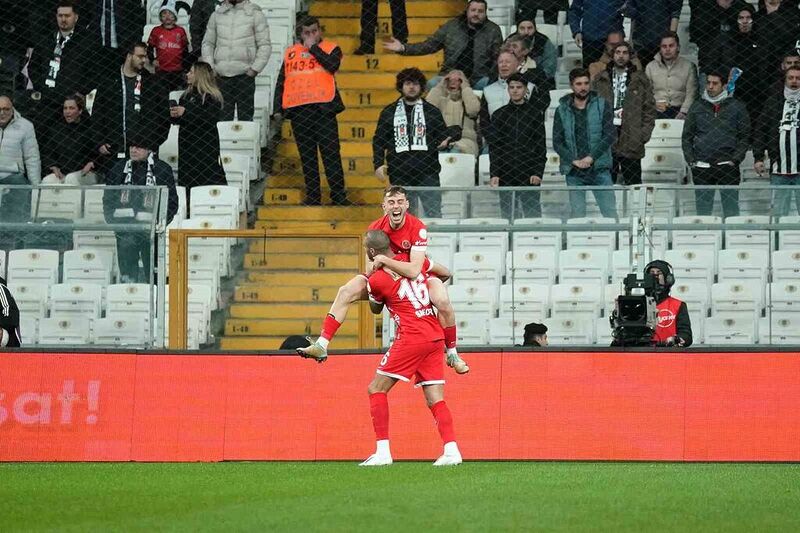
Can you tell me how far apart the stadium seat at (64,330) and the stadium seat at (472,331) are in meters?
3.80

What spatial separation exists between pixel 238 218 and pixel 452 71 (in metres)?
3.34

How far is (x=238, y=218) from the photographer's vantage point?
1795cm

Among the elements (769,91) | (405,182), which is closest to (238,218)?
(405,182)

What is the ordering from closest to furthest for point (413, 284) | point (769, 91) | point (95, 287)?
point (413, 284) < point (95, 287) < point (769, 91)

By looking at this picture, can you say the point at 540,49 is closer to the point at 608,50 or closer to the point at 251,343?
the point at 608,50

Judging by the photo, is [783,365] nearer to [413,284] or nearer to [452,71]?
[413,284]

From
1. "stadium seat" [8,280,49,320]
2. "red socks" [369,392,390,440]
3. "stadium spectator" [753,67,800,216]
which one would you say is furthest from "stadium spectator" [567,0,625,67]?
"red socks" [369,392,390,440]

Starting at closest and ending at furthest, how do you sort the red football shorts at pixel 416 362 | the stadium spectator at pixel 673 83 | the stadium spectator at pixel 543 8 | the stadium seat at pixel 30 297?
1. the red football shorts at pixel 416 362
2. the stadium seat at pixel 30 297
3. the stadium spectator at pixel 673 83
4. the stadium spectator at pixel 543 8

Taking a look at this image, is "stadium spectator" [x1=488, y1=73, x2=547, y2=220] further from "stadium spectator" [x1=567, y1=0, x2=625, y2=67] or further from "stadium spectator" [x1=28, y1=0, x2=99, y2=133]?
"stadium spectator" [x1=28, y1=0, x2=99, y2=133]

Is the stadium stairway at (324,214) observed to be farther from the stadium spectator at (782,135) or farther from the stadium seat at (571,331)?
the stadium spectator at (782,135)

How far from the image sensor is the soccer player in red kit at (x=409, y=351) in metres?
12.2

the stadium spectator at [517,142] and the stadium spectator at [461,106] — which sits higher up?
the stadium spectator at [461,106]

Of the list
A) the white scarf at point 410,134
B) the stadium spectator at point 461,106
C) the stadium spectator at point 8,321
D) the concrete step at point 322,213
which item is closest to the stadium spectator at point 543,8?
the stadium spectator at point 461,106

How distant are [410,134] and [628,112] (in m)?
2.77
